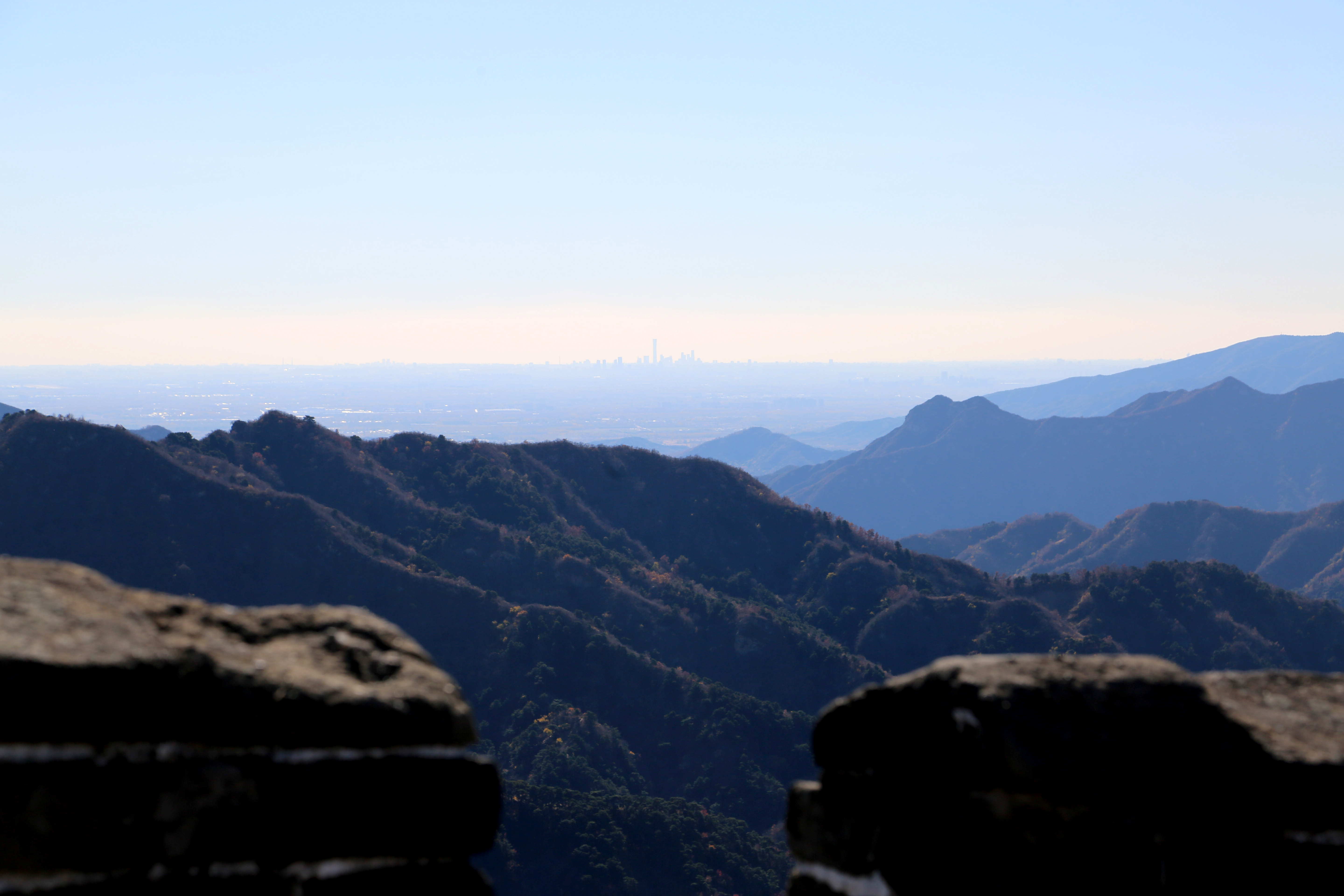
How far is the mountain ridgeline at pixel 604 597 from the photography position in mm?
32469

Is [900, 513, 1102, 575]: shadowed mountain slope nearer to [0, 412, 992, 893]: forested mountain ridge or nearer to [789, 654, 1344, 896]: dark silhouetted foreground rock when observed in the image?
[0, 412, 992, 893]: forested mountain ridge

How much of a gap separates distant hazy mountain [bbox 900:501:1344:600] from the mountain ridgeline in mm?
36095

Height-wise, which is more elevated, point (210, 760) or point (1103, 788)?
point (210, 760)

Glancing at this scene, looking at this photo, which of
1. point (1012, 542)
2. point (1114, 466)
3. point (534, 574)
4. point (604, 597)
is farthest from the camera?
point (1114, 466)

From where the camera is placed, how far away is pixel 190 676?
2316 mm

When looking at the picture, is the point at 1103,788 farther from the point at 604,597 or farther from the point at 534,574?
the point at 534,574

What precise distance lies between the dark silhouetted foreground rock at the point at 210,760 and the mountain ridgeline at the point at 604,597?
27326 millimetres

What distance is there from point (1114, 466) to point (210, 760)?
199 m

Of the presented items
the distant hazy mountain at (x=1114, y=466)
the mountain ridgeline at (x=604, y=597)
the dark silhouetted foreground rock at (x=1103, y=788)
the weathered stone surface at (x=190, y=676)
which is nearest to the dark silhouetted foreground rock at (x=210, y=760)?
the weathered stone surface at (x=190, y=676)

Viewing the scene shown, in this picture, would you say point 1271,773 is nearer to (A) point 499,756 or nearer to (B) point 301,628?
(B) point 301,628

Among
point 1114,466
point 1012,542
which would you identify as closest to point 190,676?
point 1012,542

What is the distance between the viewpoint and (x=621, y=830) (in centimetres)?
2902

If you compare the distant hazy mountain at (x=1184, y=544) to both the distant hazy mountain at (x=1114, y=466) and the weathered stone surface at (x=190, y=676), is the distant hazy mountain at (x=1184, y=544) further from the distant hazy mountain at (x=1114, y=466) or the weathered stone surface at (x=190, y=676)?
the weathered stone surface at (x=190, y=676)

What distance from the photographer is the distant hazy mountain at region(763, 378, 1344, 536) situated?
6786 inches
